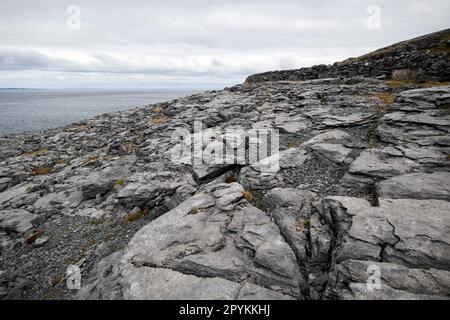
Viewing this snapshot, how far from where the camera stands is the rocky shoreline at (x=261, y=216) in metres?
7.82

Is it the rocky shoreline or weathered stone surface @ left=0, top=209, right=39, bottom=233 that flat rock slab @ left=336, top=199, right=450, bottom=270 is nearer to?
the rocky shoreline

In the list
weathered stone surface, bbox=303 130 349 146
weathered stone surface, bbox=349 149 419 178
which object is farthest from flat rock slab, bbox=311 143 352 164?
weathered stone surface, bbox=349 149 419 178

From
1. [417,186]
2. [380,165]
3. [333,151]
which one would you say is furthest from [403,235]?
[333,151]

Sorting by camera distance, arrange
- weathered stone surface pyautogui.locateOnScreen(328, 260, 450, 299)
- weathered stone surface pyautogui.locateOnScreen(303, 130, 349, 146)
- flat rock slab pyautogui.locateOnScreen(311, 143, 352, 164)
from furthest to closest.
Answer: weathered stone surface pyautogui.locateOnScreen(303, 130, 349, 146), flat rock slab pyautogui.locateOnScreen(311, 143, 352, 164), weathered stone surface pyautogui.locateOnScreen(328, 260, 450, 299)

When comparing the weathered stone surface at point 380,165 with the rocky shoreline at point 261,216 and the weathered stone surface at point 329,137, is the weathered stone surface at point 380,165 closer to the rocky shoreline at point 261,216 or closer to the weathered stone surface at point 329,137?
the rocky shoreline at point 261,216

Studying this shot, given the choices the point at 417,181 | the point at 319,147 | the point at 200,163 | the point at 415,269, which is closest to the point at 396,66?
the point at 319,147

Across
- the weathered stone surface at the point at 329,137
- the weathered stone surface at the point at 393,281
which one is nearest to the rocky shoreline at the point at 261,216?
the weathered stone surface at the point at 393,281

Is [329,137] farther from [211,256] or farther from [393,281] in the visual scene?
[211,256]

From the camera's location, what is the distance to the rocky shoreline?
308 inches

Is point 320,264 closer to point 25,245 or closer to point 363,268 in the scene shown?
point 363,268

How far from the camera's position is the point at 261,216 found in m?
11.0

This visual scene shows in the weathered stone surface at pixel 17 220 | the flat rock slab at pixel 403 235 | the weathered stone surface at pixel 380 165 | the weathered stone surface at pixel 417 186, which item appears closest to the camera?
the flat rock slab at pixel 403 235
